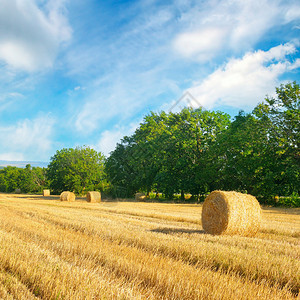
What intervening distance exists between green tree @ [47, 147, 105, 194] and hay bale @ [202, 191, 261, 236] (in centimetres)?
3879

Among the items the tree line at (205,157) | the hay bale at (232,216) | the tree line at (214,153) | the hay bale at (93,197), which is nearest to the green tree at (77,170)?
the tree line at (205,157)

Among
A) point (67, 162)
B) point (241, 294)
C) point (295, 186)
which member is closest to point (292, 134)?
point (295, 186)

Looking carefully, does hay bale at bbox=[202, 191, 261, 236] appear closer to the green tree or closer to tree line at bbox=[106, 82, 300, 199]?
tree line at bbox=[106, 82, 300, 199]

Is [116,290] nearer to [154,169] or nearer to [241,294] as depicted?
[241,294]

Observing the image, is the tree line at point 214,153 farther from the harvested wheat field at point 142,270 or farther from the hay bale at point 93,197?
the harvested wheat field at point 142,270

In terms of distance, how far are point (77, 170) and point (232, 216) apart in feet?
140

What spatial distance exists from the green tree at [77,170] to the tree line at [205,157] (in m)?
0.18

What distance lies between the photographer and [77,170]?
161ft

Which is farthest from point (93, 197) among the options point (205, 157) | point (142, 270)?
point (142, 270)

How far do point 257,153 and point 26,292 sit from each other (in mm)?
25188

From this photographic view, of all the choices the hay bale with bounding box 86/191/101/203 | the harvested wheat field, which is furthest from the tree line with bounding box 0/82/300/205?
the harvested wheat field

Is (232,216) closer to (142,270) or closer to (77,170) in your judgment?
(142,270)

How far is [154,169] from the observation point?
36.2m

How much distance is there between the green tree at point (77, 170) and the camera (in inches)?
1895
